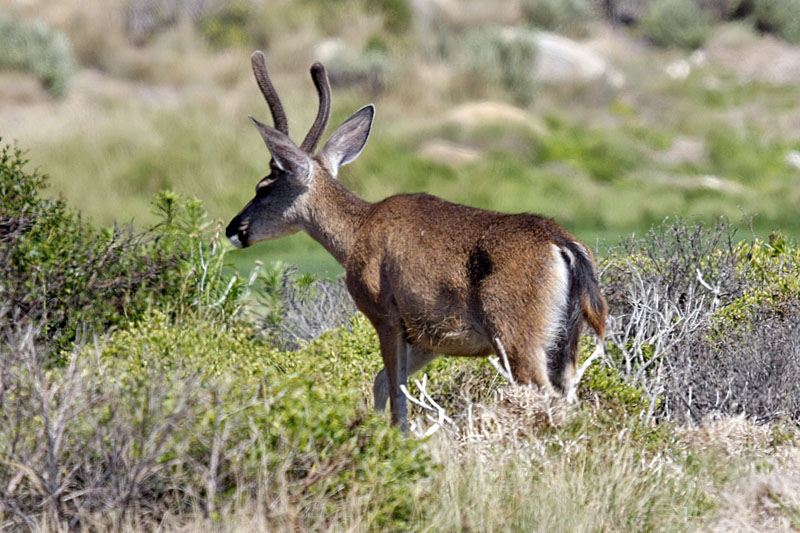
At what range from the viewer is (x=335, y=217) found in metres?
7.29

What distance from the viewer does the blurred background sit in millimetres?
20047

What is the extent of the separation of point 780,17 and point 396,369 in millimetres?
40522

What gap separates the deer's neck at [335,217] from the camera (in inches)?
285

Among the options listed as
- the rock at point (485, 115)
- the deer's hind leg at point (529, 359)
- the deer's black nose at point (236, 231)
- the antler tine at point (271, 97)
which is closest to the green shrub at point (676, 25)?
the rock at point (485, 115)

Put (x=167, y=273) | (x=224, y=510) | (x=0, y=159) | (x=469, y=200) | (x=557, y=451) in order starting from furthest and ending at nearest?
(x=469, y=200), (x=167, y=273), (x=0, y=159), (x=557, y=451), (x=224, y=510)

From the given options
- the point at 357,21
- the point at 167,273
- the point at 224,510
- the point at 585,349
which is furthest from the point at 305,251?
the point at 357,21

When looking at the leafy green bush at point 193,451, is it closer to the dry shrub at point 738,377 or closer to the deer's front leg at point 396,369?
the deer's front leg at point 396,369

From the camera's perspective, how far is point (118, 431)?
4609 millimetres

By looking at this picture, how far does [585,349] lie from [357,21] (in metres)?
29.9

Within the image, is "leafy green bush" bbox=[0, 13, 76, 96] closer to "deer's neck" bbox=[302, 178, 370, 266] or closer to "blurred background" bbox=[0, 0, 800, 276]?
"blurred background" bbox=[0, 0, 800, 276]

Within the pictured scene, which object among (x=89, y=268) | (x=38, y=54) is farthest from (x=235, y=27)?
(x=89, y=268)

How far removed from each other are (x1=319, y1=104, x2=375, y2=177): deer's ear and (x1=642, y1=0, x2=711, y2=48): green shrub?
3589 centimetres

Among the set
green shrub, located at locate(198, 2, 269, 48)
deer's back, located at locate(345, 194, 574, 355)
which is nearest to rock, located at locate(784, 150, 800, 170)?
green shrub, located at locate(198, 2, 269, 48)

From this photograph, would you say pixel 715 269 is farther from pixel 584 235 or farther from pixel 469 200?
pixel 469 200
